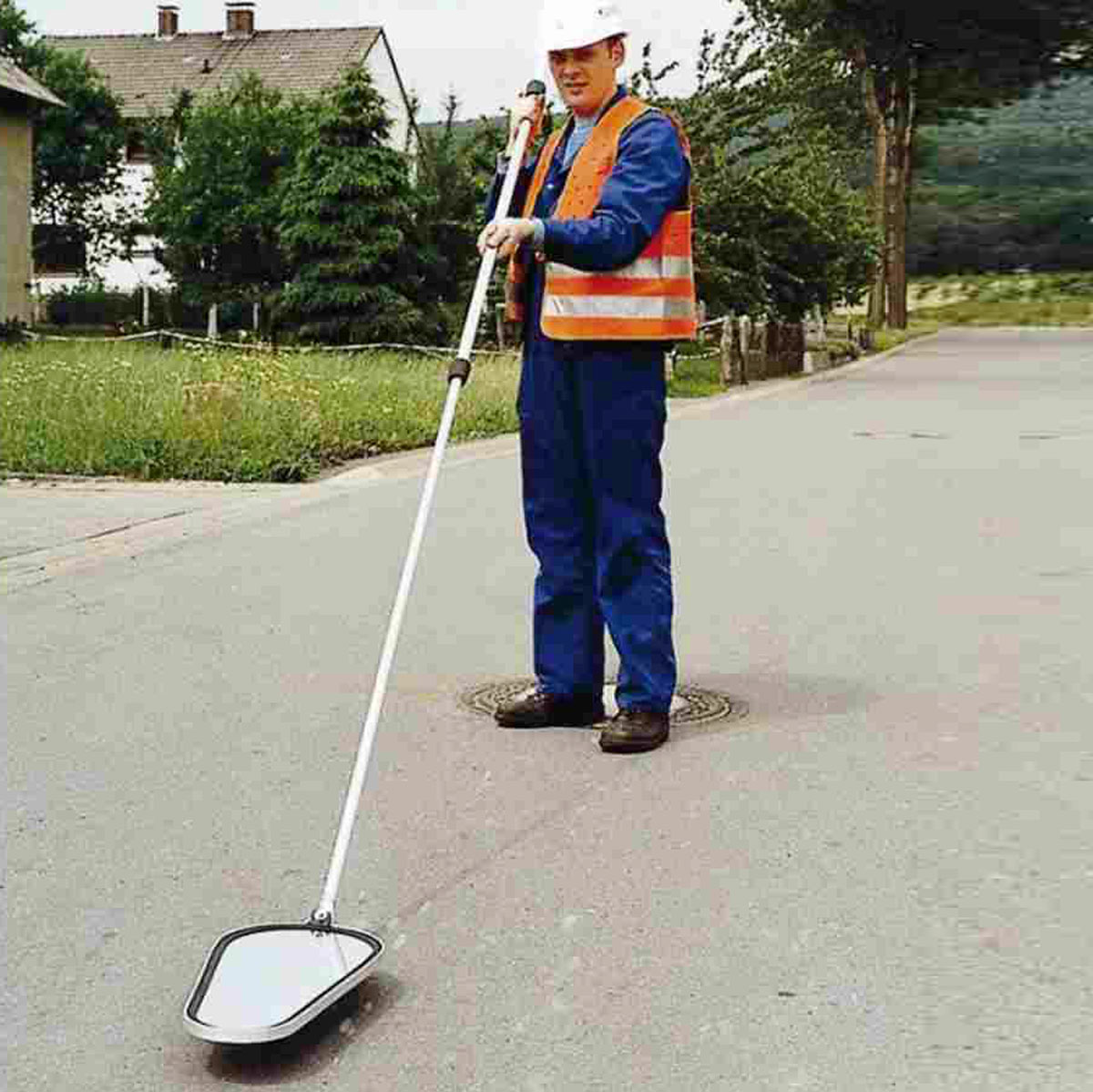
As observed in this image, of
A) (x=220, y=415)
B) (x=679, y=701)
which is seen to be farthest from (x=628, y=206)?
(x=220, y=415)

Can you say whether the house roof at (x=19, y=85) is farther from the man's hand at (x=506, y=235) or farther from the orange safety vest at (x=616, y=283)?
the man's hand at (x=506, y=235)

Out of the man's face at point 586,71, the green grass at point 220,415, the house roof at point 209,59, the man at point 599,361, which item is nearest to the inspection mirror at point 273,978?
the man at point 599,361

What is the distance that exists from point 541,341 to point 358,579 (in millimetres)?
3617

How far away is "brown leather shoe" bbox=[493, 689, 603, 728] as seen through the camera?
20.1ft

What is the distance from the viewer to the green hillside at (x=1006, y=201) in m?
104

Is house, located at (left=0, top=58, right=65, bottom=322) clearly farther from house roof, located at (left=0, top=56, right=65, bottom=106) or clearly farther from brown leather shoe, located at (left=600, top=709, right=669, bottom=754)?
brown leather shoe, located at (left=600, top=709, right=669, bottom=754)

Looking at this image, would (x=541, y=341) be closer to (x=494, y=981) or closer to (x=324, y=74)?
(x=494, y=981)

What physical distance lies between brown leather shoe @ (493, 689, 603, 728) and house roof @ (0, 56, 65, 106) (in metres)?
37.1

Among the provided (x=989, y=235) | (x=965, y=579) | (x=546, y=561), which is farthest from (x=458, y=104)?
(x=989, y=235)

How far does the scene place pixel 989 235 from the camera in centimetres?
10700

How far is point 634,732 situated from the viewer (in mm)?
5805

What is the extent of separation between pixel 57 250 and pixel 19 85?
23.8m

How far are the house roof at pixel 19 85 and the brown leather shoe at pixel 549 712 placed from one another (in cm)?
3705

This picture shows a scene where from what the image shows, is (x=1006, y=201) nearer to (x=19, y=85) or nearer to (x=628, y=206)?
(x=19, y=85)
